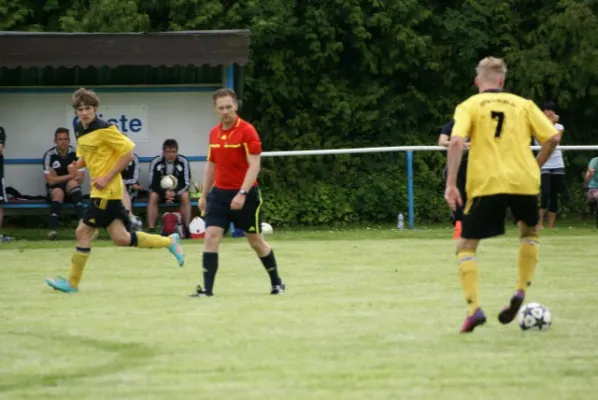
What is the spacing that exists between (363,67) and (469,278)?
18035mm

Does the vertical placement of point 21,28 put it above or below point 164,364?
above

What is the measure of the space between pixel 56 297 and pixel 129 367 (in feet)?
14.9

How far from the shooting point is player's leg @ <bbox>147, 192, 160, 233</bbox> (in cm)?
2145

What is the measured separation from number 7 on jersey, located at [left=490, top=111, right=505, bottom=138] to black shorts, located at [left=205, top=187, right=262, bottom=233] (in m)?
3.27

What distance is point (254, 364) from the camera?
27.1 ft

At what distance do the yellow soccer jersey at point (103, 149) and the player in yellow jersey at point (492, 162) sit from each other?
432 centimetres

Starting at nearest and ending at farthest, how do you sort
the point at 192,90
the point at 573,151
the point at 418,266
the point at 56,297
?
1. the point at 56,297
2. the point at 418,266
3. the point at 192,90
4. the point at 573,151

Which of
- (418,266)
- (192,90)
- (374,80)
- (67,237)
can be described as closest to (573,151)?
(374,80)

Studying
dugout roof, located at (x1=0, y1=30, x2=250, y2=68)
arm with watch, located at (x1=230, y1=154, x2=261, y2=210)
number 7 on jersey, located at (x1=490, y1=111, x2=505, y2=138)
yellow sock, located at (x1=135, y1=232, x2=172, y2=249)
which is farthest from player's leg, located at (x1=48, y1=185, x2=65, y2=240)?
number 7 on jersey, located at (x1=490, y1=111, x2=505, y2=138)

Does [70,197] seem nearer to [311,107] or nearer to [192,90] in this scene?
[192,90]

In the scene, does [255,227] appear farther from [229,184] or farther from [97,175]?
[97,175]

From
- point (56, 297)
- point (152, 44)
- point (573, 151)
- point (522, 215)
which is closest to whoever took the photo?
point (522, 215)

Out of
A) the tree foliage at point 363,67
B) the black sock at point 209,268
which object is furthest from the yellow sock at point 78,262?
the tree foliage at point 363,67

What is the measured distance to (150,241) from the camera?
45.6ft
